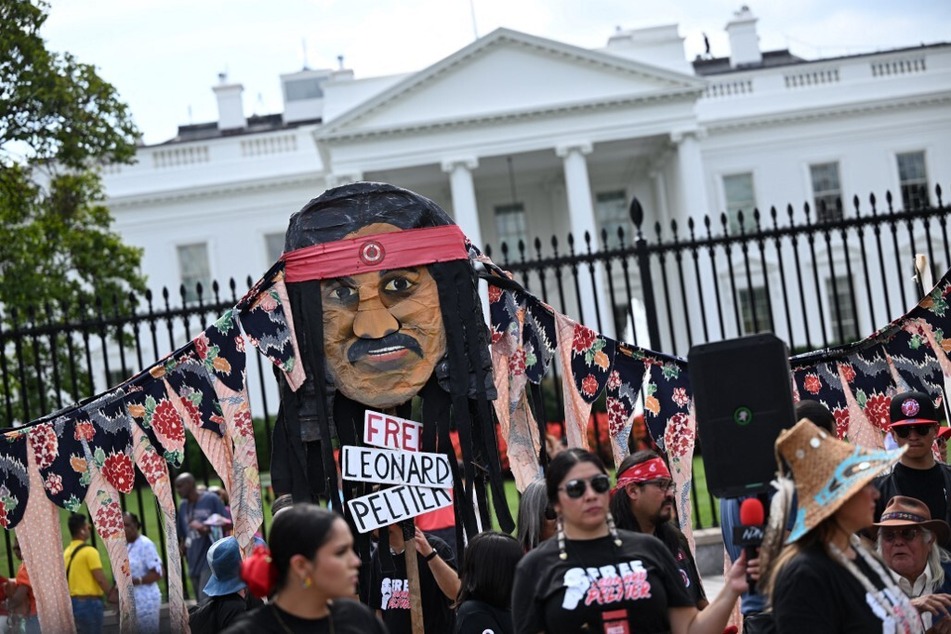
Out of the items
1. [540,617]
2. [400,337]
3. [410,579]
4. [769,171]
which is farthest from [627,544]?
[769,171]

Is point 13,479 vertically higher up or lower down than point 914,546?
higher up

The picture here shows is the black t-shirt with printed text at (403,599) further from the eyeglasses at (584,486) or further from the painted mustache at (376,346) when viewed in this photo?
the eyeglasses at (584,486)

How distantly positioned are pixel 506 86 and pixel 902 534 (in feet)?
113

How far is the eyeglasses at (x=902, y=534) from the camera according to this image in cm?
567

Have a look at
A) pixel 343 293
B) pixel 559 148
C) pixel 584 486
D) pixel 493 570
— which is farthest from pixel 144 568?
pixel 559 148

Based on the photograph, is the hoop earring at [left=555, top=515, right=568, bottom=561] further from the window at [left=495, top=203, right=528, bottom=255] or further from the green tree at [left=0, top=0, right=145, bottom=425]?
the window at [left=495, top=203, right=528, bottom=255]

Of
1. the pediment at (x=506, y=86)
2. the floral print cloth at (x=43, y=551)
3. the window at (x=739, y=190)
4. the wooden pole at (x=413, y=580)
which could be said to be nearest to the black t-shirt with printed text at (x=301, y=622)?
the wooden pole at (x=413, y=580)

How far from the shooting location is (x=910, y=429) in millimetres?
6656

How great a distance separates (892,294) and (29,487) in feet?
96.3

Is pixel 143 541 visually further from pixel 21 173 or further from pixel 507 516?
pixel 21 173

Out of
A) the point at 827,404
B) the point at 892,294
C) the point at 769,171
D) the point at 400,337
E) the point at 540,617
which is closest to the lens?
the point at 540,617

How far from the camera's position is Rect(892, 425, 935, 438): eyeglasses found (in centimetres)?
662

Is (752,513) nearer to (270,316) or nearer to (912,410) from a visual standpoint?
(912,410)

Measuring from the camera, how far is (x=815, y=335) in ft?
113
